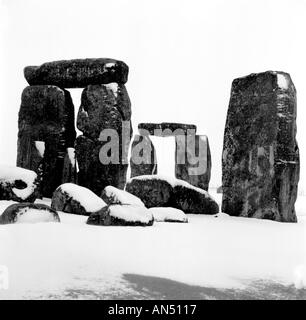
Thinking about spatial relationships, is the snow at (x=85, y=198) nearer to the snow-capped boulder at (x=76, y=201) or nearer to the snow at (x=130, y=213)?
the snow-capped boulder at (x=76, y=201)

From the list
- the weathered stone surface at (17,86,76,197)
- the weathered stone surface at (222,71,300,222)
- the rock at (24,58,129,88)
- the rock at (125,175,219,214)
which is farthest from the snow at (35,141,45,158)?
the weathered stone surface at (222,71,300,222)

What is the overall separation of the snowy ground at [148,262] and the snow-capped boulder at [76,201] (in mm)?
1037

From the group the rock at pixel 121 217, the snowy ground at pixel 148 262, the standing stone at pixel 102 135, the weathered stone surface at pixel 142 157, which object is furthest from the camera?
the weathered stone surface at pixel 142 157

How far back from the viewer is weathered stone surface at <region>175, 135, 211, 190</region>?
11977 millimetres

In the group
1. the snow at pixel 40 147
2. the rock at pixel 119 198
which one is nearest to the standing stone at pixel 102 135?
the snow at pixel 40 147

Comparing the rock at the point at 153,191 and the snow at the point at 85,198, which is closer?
the snow at the point at 85,198

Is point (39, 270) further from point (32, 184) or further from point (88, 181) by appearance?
point (88, 181)

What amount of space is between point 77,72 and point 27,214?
17.8 ft

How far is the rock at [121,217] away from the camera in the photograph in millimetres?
4570

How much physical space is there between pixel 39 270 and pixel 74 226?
1792 mm

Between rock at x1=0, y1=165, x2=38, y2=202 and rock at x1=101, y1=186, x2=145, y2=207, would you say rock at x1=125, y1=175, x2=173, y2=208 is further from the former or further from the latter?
rock at x1=0, y1=165, x2=38, y2=202

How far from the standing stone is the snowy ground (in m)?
4.28
